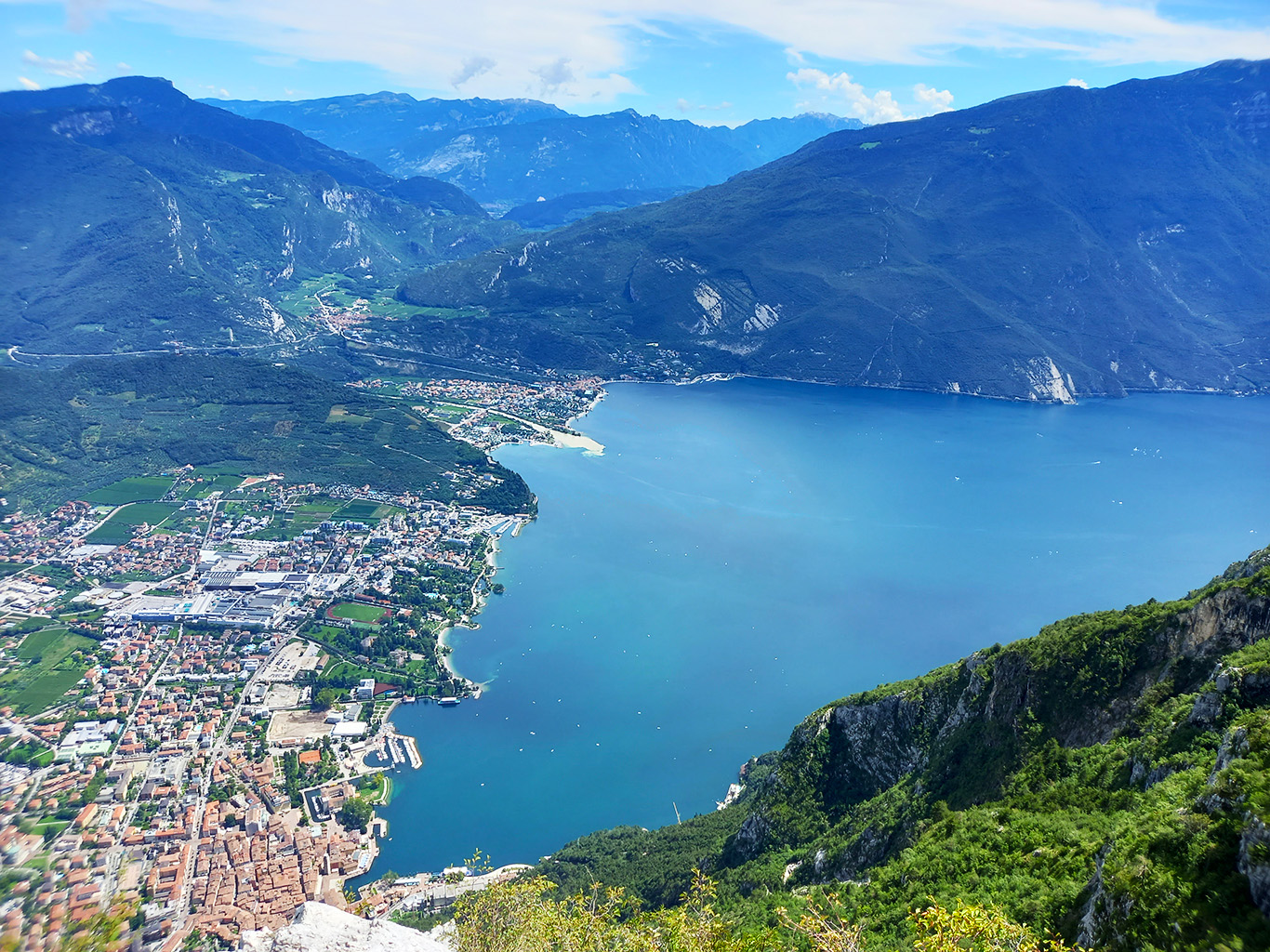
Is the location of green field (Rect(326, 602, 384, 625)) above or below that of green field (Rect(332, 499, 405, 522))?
below

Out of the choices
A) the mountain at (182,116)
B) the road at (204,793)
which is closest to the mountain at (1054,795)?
the road at (204,793)

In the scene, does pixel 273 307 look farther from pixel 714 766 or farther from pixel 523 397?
pixel 714 766

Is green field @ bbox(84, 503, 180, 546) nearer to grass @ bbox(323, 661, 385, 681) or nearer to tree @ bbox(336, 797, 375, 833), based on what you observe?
grass @ bbox(323, 661, 385, 681)

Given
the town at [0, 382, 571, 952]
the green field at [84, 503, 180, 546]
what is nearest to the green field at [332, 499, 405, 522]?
the town at [0, 382, 571, 952]

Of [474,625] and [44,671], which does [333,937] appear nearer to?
[44,671]

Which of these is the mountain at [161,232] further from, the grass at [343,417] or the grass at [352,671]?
the grass at [352,671]

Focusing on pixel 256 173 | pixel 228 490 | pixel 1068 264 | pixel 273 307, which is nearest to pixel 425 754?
pixel 228 490
